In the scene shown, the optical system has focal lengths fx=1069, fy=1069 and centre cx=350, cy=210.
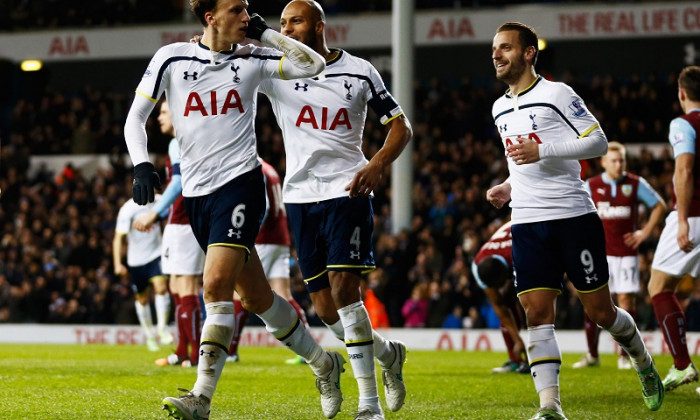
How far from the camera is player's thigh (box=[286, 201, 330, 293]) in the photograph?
635 cm

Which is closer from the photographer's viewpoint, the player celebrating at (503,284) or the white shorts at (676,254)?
the white shorts at (676,254)

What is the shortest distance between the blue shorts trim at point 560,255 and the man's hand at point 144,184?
2.10 meters

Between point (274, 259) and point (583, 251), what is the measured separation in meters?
5.20

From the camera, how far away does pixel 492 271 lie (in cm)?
995

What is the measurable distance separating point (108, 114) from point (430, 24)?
29.8 feet

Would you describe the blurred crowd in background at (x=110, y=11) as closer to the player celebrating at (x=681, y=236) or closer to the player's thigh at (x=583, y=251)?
the player celebrating at (x=681, y=236)

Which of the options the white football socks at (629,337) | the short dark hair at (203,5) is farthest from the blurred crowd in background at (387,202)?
the short dark hair at (203,5)

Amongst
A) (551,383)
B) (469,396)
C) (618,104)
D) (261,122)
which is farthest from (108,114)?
(551,383)

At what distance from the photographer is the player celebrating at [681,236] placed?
7.55 m

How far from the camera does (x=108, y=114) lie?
2848 centimetres

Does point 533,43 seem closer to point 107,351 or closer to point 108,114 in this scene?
point 107,351

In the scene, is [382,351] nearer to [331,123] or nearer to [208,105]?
[331,123]

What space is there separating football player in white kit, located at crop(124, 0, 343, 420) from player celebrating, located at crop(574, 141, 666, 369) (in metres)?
5.78

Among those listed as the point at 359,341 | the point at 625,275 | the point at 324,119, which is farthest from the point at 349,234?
the point at 625,275
